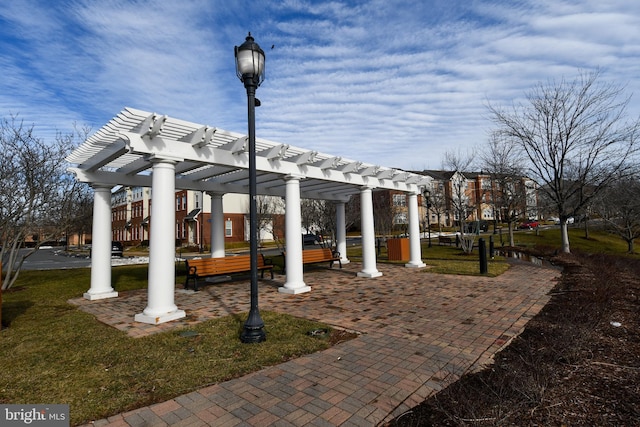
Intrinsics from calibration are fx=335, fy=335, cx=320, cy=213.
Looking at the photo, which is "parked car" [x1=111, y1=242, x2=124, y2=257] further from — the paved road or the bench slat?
the bench slat

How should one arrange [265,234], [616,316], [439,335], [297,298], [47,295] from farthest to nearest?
[265,234], [47,295], [297,298], [616,316], [439,335]

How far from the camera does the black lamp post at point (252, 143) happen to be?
203 inches

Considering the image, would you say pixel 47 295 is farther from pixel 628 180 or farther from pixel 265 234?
pixel 265 234

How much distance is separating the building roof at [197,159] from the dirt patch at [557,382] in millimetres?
6063

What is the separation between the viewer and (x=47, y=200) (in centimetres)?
1130

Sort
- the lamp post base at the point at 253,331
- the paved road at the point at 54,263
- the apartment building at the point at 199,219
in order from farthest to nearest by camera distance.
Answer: the apartment building at the point at 199,219 → the paved road at the point at 54,263 → the lamp post base at the point at 253,331

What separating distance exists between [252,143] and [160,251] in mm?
2969

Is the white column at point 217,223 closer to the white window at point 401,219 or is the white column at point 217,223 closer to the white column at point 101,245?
the white column at point 101,245

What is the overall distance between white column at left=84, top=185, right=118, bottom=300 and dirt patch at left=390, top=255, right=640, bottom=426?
9002 mm

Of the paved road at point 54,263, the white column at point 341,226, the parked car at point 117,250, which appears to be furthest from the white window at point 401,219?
the paved road at point 54,263

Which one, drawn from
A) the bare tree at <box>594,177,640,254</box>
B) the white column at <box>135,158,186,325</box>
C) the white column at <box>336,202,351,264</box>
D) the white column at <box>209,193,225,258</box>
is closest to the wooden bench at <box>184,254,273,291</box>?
the white column at <box>209,193,225,258</box>

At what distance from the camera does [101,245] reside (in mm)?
8984

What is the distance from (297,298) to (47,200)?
30.9ft

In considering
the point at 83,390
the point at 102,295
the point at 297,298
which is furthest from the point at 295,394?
the point at 102,295
